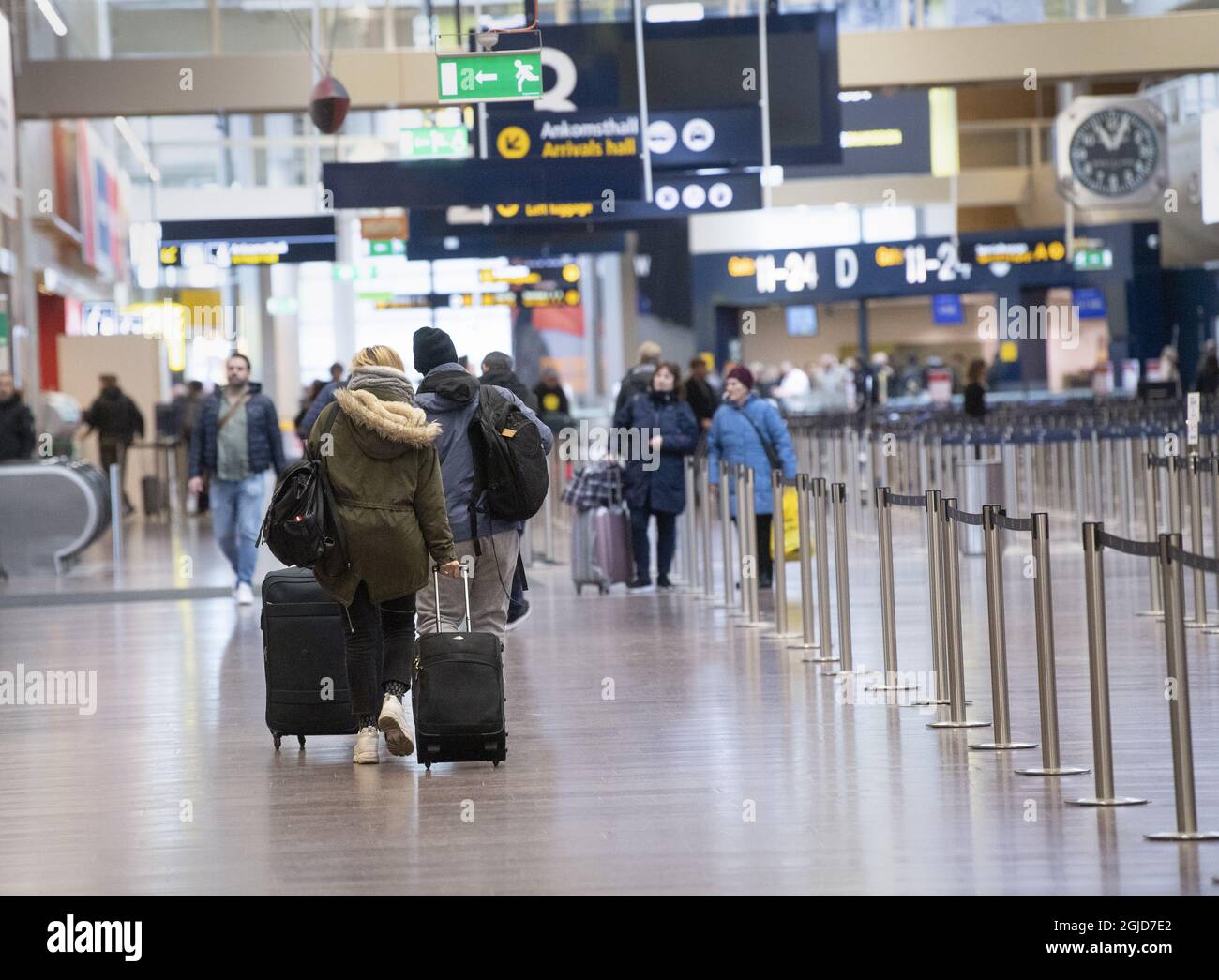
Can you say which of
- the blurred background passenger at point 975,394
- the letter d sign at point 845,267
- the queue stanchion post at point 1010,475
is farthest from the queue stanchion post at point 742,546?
the letter d sign at point 845,267

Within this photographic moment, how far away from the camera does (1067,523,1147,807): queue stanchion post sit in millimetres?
6426

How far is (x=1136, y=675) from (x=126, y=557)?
12.3 m

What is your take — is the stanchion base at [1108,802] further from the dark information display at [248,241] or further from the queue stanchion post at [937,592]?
the dark information display at [248,241]

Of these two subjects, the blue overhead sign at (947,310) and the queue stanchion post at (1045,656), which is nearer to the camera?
the queue stanchion post at (1045,656)

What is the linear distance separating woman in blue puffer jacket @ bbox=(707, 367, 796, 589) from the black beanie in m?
5.08

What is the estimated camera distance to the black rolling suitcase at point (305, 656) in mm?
7914

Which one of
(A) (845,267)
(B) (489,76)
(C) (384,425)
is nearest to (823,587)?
(C) (384,425)

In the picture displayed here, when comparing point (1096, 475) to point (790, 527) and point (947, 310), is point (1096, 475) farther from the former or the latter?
point (947, 310)

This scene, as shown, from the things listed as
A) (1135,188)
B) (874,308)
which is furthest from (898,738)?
(874,308)

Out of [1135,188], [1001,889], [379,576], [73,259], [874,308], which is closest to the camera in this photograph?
[1001,889]

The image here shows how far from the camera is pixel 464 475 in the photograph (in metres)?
8.38

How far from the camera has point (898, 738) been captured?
7883 mm

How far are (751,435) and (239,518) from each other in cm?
372
